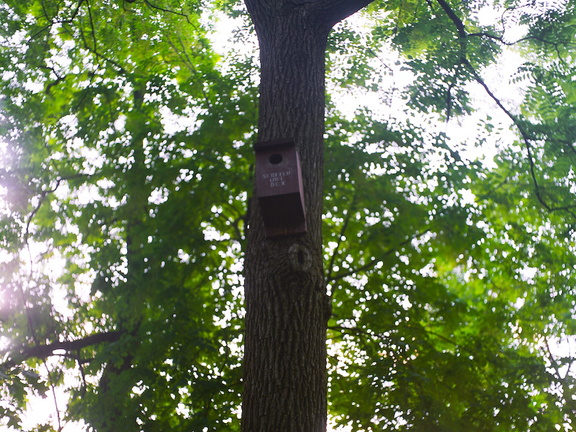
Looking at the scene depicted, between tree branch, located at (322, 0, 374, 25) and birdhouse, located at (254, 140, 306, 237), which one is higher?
tree branch, located at (322, 0, 374, 25)

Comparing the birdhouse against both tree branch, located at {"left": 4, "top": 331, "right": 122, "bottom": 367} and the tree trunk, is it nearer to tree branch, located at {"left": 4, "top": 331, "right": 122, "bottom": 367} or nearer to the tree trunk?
the tree trunk

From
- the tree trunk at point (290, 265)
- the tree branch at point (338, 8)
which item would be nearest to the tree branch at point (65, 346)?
the tree trunk at point (290, 265)

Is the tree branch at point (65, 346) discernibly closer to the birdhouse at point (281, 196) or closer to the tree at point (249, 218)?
the tree at point (249, 218)

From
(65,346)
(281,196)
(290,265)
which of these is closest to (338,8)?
(281,196)

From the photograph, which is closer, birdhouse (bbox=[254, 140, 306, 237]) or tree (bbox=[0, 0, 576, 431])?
birdhouse (bbox=[254, 140, 306, 237])

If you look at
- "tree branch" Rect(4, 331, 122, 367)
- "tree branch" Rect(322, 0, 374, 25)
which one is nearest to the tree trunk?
"tree branch" Rect(322, 0, 374, 25)

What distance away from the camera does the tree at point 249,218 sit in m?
5.54

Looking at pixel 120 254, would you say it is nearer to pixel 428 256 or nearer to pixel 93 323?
pixel 93 323

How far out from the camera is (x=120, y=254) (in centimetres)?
640

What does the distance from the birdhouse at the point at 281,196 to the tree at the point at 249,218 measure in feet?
3.59

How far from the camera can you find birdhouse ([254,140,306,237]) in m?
2.92

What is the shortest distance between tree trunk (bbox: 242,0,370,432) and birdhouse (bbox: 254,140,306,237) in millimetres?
63

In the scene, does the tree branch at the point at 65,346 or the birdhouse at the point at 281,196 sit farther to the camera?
the tree branch at the point at 65,346

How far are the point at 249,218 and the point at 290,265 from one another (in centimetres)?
171
